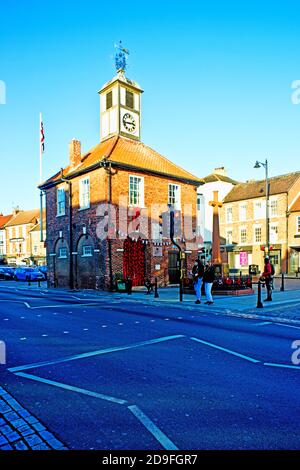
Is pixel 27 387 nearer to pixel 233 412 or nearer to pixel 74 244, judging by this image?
pixel 233 412

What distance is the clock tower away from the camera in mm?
24203

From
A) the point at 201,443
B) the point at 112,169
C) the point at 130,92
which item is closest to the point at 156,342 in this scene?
the point at 201,443

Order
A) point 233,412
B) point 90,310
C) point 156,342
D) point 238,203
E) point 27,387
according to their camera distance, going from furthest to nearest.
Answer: point 238,203 < point 90,310 < point 156,342 < point 27,387 < point 233,412

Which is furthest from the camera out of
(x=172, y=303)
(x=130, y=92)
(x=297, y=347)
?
(x=130, y=92)

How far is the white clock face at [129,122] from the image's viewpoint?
24591 millimetres

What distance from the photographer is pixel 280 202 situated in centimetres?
3884

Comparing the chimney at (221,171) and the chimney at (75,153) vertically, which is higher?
the chimney at (221,171)

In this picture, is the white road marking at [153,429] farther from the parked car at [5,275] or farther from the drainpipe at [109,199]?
the parked car at [5,275]

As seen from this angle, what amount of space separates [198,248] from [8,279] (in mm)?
25807

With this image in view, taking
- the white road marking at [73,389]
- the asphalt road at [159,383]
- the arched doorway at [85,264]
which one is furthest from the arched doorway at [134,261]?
the white road marking at [73,389]

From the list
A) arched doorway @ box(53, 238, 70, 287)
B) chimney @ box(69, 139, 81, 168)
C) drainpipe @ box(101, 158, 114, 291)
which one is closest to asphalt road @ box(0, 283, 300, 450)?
drainpipe @ box(101, 158, 114, 291)

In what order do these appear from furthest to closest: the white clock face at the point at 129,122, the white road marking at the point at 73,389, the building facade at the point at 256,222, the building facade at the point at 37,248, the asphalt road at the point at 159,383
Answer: the building facade at the point at 37,248, the building facade at the point at 256,222, the white clock face at the point at 129,122, the white road marking at the point at 73,389, the asphalt road at the point at 159,383

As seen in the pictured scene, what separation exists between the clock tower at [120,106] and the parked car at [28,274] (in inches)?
665

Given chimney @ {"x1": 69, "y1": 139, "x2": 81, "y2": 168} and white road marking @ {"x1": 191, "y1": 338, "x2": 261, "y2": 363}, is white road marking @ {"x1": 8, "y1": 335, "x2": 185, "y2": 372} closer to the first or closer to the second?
white road marking @ {"x1": 191, "y1": 338, "x2": 261, "y2": 363}
